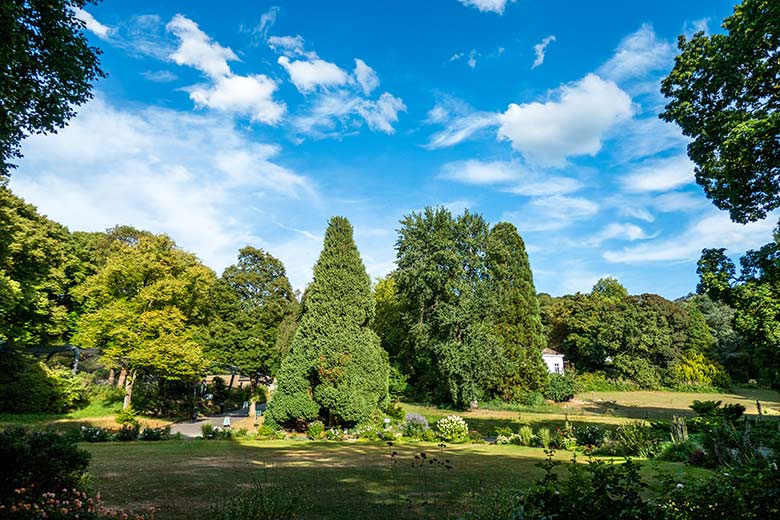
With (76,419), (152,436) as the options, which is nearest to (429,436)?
(152,436)

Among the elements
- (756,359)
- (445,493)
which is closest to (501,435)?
(756,359)

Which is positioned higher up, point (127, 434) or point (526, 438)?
point (526, 438)

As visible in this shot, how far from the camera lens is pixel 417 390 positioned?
1463 inches

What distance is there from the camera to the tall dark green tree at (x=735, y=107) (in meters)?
11.3

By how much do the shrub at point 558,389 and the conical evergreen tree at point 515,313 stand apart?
4.07 ft

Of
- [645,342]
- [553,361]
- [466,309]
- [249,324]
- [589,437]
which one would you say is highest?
[466,309]

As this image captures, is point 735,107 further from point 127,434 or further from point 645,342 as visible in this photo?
point 645,342

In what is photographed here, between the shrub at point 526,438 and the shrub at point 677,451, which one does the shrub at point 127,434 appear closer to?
the shrub at point 526,438

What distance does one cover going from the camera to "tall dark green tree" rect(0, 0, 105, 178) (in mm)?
7109

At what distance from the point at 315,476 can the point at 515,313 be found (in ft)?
96.7

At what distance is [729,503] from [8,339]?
101ft

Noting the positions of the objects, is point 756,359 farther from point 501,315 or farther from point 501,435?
point 501,315

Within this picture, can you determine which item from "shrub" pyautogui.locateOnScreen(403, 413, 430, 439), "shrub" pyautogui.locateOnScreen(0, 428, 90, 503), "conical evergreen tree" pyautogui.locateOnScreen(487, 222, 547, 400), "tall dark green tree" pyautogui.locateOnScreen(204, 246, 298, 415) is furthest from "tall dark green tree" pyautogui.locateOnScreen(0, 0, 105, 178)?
"conical evergreen tree" pyautogui.locateOnScreen(487, 222, 547, 400)

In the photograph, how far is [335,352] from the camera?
56.3 feet
